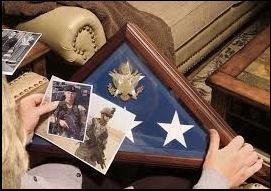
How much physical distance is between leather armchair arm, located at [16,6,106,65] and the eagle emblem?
64 cm

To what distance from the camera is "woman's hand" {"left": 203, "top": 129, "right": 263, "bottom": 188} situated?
1188 millimetres

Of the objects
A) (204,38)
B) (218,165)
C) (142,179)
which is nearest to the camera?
(218,165)

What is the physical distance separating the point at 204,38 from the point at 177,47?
246mm

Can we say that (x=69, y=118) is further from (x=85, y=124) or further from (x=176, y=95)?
(x=176, y=95)

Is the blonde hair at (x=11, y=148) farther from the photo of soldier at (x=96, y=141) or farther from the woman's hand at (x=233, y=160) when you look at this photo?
the woman's hand at (x=233, y=160)

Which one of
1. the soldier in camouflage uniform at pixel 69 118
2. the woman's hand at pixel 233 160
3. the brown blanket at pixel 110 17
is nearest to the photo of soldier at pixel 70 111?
the soldier in camouflage uniform at pixel 69 118

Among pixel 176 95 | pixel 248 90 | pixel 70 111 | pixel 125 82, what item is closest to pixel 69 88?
pixel 70 111

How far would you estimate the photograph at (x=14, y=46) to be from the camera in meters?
1.66

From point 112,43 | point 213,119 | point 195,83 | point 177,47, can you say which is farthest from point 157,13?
point 213,119

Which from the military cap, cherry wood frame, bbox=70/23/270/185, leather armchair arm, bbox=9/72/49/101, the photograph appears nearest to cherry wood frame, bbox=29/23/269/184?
cherry wood frame, bbox=70/23/270/185

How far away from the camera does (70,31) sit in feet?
6.31

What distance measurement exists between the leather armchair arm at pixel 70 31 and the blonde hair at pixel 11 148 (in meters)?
0.87

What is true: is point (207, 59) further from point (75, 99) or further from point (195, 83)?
point (75, 99)

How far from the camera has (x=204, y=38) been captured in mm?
2361
